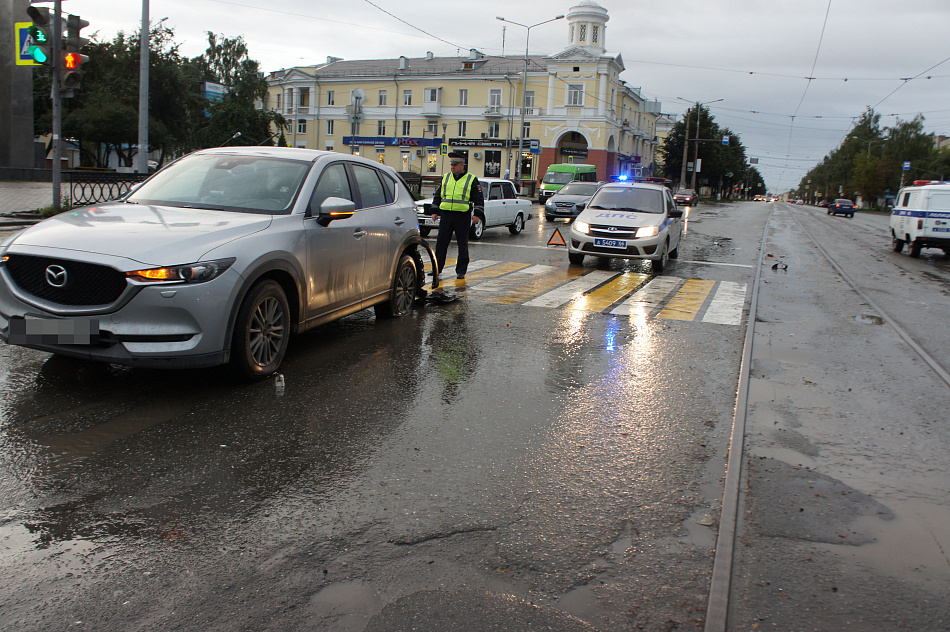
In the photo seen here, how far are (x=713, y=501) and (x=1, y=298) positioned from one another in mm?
4629

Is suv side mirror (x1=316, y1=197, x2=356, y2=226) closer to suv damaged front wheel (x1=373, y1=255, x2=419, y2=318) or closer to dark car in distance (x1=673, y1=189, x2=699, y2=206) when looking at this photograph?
suv damaged front wheel (x1=373, y1=255, x2=419, y2=318)

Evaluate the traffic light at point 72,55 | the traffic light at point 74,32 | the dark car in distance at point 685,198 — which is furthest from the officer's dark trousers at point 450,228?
the dark car in distance at point 685,198

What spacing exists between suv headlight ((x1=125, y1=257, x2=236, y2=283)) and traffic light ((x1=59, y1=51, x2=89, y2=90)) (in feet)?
40.5

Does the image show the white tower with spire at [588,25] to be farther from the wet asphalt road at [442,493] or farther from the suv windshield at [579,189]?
the wet asphalt road at [442,493]

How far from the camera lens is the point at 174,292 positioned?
4648 mm

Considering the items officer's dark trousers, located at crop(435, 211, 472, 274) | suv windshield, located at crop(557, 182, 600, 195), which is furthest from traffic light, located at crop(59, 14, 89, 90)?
suv windshield, located at crop(557, 182, 600, 195)

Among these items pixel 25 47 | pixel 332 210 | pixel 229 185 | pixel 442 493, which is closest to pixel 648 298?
pixel 332 210

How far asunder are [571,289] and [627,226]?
2928 mm

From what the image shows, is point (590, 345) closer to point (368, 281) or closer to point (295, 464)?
point (368, 281)

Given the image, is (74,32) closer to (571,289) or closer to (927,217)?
(571,289)

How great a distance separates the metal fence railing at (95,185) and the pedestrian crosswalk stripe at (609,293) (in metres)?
14.5

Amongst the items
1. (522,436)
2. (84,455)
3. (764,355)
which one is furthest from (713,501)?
(764,355)

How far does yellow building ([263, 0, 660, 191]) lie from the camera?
66.5 meters

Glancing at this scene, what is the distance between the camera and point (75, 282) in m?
4.67
